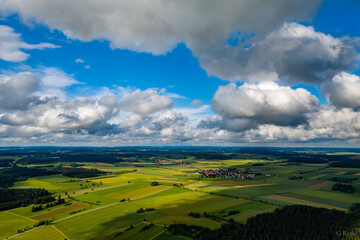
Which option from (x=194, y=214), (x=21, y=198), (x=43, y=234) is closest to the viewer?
(x=43, y=234)

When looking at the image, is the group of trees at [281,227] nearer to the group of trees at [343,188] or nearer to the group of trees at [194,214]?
the group of trees at [194,214]

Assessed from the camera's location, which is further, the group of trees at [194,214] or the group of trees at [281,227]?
the group of trees at [194,214]

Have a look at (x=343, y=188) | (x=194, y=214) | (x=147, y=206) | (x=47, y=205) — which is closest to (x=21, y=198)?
(x=47, y=205)

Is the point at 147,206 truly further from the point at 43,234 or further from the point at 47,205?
the point at 47,205

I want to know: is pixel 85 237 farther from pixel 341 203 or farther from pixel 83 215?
pixel 341 203

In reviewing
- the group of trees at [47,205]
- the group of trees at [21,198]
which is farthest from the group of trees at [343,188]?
the group of trees at [21,198]

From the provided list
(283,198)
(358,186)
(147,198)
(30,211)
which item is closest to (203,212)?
(147,198)
